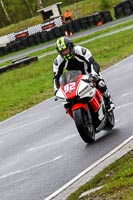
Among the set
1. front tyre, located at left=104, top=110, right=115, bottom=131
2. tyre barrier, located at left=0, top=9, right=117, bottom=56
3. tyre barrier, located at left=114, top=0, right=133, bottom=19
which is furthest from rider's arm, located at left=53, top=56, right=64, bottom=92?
tyre barrier, located at left=114, top=0, right=133, bottom=19

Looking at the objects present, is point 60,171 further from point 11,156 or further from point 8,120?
point 8,120

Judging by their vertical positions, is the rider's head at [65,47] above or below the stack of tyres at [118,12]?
above

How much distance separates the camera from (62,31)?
1971 inches

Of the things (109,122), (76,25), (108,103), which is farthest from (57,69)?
(76,25)

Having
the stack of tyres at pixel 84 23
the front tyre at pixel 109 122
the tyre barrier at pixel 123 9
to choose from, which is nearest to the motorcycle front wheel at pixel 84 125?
the front tyre at pixel 109 122

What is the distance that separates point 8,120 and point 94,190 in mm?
11662

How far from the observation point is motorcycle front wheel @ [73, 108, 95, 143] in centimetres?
994

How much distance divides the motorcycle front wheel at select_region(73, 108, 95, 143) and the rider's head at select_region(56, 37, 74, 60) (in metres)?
0.95

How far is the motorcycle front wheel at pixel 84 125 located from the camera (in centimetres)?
994

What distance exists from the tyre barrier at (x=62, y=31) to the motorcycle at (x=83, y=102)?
39517 millimetres

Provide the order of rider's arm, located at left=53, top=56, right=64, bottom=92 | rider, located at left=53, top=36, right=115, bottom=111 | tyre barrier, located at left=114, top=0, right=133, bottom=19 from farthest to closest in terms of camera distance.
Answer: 1. tyre barrier, located at left=114, top=0, right=133, bottom=19
2. rider's arm, located at left=53, top=56, right=64, bottom=92
3. rider, located at left=53, top=36, right=115, bottom=111

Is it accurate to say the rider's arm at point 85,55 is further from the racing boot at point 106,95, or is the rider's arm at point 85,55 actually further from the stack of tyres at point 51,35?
the stack of tyres at point 51,35

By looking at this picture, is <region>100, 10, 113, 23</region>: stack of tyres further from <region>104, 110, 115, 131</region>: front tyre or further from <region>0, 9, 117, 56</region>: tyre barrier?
<region>104, 110, 115, 131</region>: front tyre

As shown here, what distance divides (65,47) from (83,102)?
0.90 m
